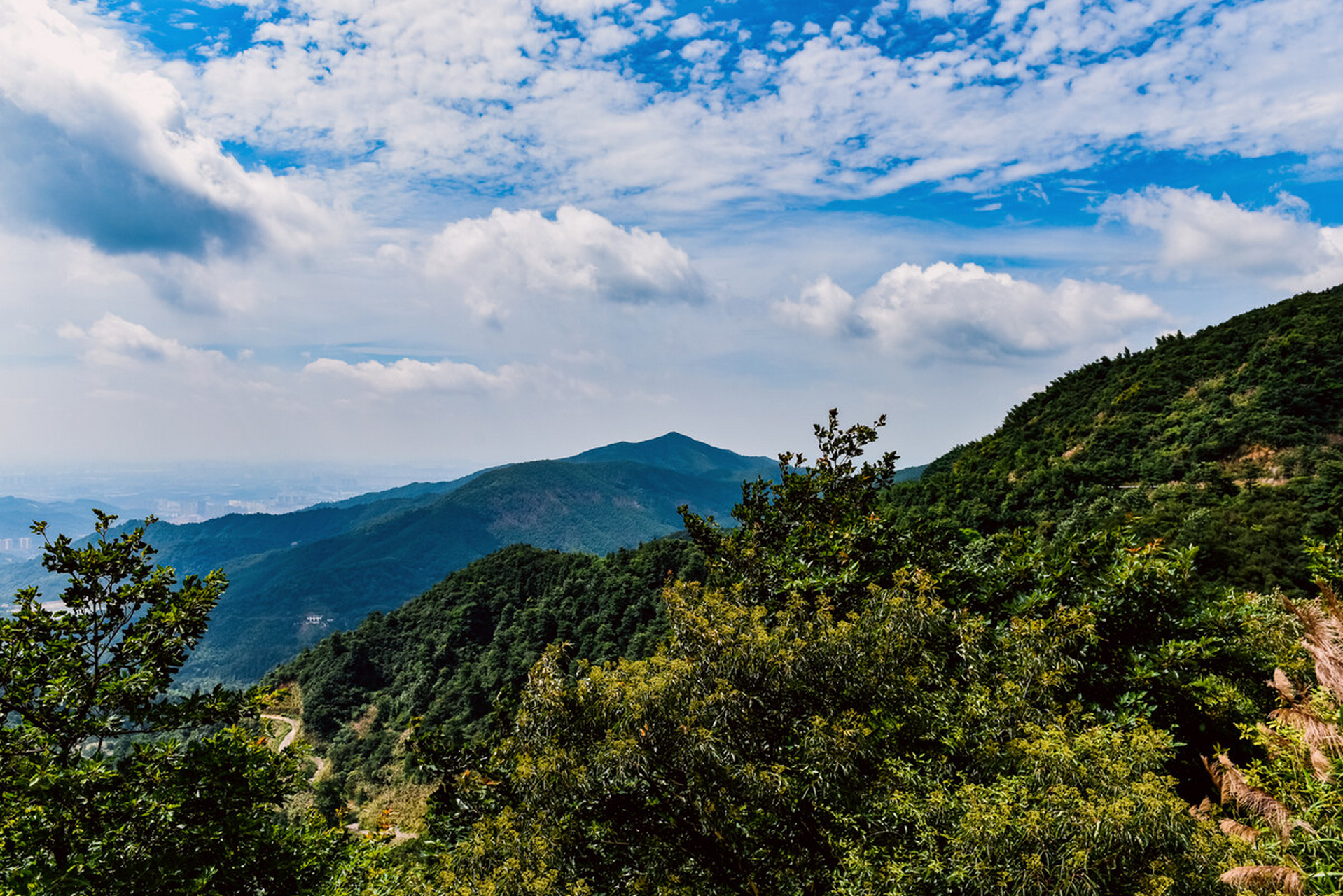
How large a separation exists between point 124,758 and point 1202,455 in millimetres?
39674

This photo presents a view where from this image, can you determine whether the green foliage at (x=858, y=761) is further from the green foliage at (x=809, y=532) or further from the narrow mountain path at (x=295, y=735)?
the narrow mountain path at (x=295, y=735)

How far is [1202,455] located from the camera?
29.8 m

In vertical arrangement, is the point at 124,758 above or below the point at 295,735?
above

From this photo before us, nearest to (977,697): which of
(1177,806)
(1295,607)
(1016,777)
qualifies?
(1016,777)

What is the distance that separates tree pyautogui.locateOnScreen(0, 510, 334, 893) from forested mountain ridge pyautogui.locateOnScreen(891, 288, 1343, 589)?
11.3m

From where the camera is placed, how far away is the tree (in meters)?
5.91

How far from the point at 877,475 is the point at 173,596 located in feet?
40.6

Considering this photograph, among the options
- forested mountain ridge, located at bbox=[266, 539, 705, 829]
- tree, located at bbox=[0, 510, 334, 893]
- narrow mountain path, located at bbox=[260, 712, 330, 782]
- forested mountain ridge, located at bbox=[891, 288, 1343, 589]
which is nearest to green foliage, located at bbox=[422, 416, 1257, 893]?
tree, located at bbox=[0, 510, 334, 893]

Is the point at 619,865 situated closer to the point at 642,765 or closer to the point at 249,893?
the point at 642,765

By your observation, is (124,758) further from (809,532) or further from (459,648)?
(459,648)

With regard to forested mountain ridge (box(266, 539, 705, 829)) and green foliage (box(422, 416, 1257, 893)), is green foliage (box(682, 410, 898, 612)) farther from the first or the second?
forested mountain ridge (box(266, 539, 705, 829))

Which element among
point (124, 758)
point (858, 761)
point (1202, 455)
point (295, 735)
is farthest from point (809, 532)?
point (295, 735)

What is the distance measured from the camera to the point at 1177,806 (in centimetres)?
455

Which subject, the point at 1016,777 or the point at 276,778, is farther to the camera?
A: the point at 276,778
